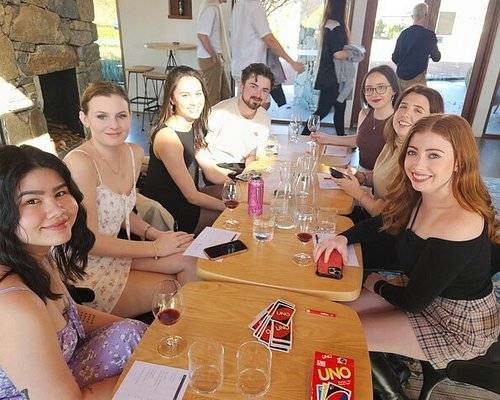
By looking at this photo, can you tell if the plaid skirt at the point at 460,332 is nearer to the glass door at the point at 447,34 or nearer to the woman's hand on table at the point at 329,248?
the woman's hand on table at the point at 329,248

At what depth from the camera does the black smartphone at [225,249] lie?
145 cm

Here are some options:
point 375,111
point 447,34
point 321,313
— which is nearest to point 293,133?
point 375,111

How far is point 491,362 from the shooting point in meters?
1.44

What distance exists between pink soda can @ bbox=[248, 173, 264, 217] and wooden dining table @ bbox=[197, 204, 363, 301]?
0.69 ft

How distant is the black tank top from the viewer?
2330mm

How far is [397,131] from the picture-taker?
2.17 m

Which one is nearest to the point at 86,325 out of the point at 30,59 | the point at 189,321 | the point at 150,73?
the point at 189,321

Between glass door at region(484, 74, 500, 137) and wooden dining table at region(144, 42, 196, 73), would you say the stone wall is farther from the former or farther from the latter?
glass door at region(484, 74, 500, 137)

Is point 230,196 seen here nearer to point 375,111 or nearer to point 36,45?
point 375,111

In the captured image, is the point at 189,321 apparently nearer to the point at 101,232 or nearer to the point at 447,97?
the point at 101,232

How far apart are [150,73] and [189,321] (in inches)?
206

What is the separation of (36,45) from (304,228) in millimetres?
3149

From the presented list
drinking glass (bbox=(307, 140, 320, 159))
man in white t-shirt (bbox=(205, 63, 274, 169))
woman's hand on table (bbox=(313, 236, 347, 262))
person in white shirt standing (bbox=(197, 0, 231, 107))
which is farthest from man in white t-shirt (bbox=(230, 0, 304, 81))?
woman's hand on table (bbox=(313, 236, 347, 262))

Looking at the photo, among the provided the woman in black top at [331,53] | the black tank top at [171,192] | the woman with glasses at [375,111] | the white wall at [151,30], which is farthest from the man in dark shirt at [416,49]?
the black tank top at [171,192]
